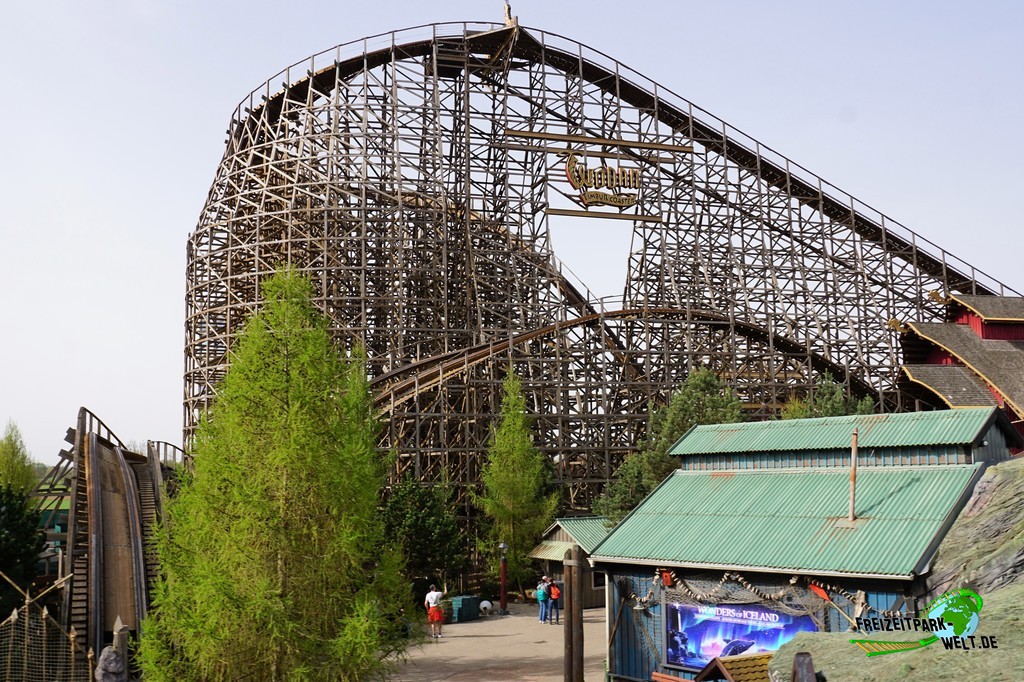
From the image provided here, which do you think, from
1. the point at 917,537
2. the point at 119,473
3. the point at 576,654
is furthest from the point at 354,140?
the point at 917,537

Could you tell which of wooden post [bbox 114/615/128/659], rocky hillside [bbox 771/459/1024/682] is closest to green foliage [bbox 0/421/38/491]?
wooden post [bbox 114/615/128/659]

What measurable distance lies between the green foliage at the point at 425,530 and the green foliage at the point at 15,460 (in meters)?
22.6

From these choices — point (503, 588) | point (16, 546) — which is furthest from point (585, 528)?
point (16, 546)

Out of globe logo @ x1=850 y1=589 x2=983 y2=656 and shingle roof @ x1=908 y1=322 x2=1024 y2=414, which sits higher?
shingle roof @ x1=908 y1=322 x2=1024 y2=414

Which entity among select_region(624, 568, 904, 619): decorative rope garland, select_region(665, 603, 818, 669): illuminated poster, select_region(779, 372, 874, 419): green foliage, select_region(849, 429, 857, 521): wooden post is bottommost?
select_region(665, 603, 818, 669): illuminated poster

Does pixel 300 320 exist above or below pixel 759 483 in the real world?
above

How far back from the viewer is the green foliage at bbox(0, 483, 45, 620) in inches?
650

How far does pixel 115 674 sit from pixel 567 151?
26101 mm

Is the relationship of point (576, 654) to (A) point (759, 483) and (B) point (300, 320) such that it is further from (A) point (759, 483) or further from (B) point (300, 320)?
(B) point (300, 320)

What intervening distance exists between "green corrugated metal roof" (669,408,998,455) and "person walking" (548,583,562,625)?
7370 mm

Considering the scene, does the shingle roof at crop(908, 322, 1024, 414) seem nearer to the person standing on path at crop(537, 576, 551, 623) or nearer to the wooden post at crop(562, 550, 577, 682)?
the person standing on path at crop(537, 576, 551, 623)

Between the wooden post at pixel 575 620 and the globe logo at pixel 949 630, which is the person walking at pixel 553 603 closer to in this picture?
the wooden post at pixel 575 620

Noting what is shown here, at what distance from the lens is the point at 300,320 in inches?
500

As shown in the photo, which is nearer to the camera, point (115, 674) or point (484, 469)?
point (115, 674)
